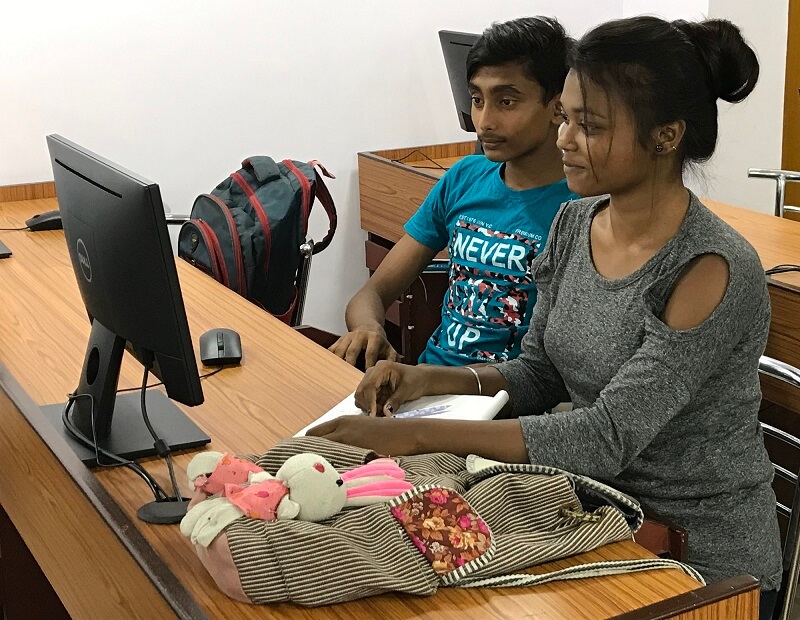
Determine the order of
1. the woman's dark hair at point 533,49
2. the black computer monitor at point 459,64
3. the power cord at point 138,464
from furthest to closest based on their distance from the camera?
the black computer monitor at point 459,64
the woman's dark hair at point 533,49
the power cord at point 138,464

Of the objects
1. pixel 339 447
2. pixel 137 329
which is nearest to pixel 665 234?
pixel 339 447

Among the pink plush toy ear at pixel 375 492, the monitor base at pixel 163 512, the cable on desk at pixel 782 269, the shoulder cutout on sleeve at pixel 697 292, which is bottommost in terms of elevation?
the cable on desk at pixel 782 269

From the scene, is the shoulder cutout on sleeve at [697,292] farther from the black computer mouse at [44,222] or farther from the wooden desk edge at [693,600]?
the black computer mouse at [44,222]

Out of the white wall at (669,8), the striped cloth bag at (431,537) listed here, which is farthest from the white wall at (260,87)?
the striped cloth bag at (431,537)

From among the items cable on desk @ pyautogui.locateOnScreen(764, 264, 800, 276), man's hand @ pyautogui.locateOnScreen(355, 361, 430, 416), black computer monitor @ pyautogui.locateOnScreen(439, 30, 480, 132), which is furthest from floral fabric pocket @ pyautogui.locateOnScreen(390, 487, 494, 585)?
black computer monitor @ pyautogui.locateOnScreen(439, 30, 480, 132)

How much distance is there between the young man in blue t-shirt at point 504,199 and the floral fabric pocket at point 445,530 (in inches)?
28.8

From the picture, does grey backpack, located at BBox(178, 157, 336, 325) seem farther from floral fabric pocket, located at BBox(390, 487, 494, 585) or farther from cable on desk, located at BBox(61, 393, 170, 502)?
floral fabric pocket, located at BBox(390, 487, 494, 585)

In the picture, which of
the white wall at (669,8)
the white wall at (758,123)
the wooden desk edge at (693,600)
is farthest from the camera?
the white wall at (758,123)

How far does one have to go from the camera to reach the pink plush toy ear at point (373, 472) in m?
1.22

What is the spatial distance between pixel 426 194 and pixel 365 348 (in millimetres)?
1413

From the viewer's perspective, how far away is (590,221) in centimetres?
159

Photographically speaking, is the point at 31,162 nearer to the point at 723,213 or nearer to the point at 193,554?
the point at 723,213

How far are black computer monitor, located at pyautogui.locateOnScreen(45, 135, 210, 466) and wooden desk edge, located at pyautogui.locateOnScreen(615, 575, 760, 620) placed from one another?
0.60 metres

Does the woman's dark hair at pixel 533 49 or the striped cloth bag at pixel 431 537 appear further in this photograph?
the woman's dark hair at pixel 533 49
